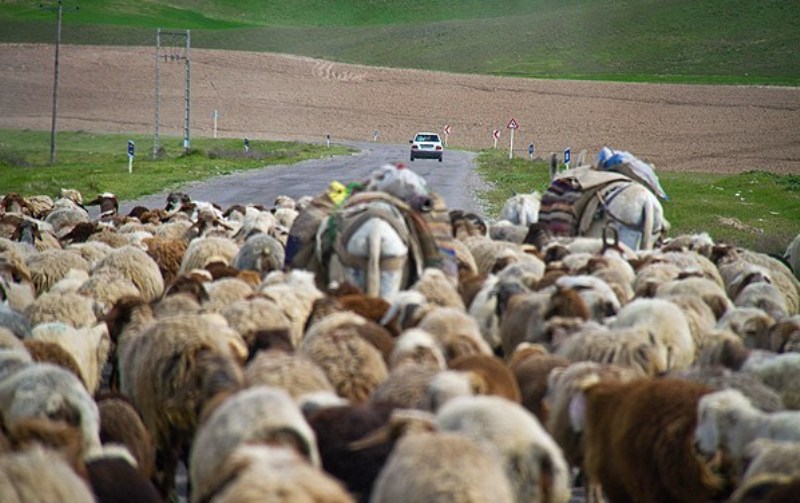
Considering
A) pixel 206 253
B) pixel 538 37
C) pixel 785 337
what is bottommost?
pixel 206 253

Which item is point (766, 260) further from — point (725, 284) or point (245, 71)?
point (245, 71)

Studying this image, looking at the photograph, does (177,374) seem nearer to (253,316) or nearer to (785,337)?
(253,316)

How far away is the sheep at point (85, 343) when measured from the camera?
934cm

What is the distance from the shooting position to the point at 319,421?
255 inches

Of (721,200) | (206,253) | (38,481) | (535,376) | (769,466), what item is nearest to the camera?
(38,481)

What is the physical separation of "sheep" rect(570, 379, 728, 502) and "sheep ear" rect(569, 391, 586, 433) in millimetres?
32

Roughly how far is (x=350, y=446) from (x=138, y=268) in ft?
23.0

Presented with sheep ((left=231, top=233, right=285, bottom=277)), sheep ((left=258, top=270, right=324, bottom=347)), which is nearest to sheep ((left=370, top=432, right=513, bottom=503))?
sheep ((left=258, top=270, right=324, bottom=347))

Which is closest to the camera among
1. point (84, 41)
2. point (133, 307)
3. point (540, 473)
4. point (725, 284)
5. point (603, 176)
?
point (540, 473)

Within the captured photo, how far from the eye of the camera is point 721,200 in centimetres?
3338

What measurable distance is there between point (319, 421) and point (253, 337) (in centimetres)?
229

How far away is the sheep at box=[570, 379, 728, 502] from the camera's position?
6691mm

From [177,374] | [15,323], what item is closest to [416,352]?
[177,374]

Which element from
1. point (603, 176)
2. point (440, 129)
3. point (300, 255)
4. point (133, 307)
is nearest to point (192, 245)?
point (300, 255)
